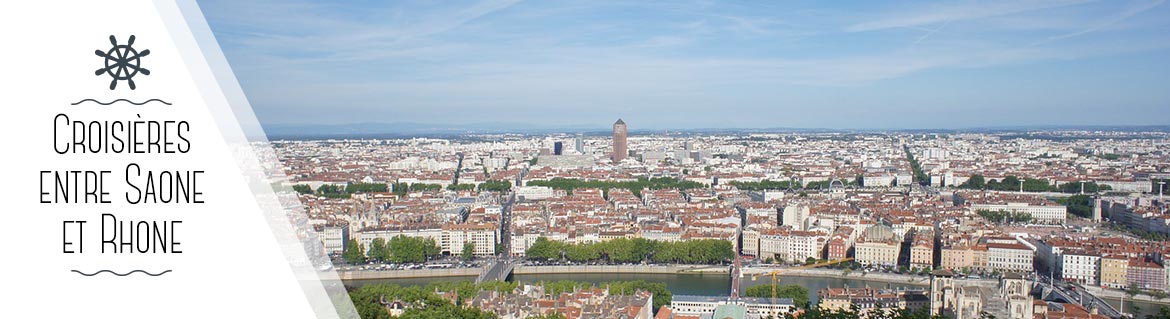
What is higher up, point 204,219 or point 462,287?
point 204,219

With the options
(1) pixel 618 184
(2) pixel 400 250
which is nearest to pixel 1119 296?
(2) pixel 400 250

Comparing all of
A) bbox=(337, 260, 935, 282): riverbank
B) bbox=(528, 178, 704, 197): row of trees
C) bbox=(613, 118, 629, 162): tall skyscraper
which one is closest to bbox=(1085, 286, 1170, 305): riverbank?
bbox=(337, 260, 935, 282): riverbank

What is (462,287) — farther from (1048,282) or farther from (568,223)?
(1048,282)

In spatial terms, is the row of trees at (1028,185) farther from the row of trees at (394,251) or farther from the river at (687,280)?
the row of trees at (394,251)

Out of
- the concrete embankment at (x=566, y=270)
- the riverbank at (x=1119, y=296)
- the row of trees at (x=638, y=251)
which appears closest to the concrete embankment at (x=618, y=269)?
the concrete embankment at (x=566, y=270)

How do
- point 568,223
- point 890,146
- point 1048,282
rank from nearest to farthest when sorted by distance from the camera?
point 1048,282 < point 568,223 < point 890,146

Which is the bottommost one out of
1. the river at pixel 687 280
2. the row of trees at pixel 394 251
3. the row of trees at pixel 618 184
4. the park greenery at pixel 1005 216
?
the river at pixel 687 280

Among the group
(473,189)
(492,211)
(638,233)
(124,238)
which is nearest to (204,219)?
(124,238)
